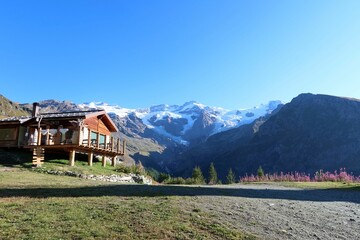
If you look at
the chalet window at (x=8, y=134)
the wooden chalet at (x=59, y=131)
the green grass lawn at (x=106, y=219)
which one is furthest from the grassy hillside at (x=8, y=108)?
the green grass lawn at (x=106, y=219)

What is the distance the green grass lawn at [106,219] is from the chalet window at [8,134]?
2530 cm

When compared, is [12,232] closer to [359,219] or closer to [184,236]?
[184,236]

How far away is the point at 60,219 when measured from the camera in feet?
35.8

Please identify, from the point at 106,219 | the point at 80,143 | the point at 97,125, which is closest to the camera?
the point at 106,219

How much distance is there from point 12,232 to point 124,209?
3744 mm

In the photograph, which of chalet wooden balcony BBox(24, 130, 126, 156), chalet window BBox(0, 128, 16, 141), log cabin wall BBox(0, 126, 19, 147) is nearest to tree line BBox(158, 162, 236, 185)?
chalet wooden balcony BBox(24, 130, 126, 156)

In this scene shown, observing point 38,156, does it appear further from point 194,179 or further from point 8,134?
point 194,179

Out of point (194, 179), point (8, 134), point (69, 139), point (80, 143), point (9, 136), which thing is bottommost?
point (194, 179)

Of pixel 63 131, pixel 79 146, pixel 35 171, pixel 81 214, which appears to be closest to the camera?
pixel 81 214

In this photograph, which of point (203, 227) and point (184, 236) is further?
point (203, 227)

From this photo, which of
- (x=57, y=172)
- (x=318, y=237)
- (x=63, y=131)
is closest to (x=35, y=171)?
(x=57, y=172)

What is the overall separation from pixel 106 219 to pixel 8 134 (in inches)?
1261

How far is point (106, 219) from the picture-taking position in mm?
10977

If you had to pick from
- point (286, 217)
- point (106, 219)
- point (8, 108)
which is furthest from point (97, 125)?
point (8, 108)
